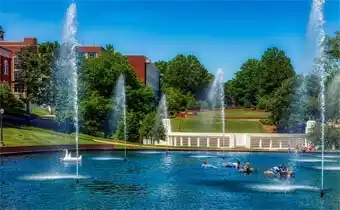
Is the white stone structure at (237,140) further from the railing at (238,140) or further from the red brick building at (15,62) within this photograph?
the red brick building at (15,62)

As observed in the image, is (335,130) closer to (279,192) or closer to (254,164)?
(254,164)

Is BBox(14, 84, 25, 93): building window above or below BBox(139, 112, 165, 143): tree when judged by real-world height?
above

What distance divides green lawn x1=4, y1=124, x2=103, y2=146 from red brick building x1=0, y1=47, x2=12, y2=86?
20.3 meters

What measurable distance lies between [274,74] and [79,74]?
58.0m

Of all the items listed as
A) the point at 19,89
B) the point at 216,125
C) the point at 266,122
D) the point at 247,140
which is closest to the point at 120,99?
the point at 247,140

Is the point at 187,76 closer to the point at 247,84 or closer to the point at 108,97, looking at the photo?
the point at 247,84

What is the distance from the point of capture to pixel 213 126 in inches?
3314

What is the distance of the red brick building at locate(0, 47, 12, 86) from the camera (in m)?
79.8

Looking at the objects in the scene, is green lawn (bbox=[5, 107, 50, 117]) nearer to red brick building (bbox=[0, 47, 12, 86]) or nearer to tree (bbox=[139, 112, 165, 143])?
red brick building (bbox=[0, 47, 12, 86])

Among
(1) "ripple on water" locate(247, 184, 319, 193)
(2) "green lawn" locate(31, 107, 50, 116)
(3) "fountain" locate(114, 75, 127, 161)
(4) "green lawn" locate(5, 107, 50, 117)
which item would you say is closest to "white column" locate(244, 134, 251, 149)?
(3) "fountain" locate(114, 75, 127, 161)

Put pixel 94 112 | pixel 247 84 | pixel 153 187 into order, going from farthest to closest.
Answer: pixel 247 84, pixel 94 112, pixel 153 187

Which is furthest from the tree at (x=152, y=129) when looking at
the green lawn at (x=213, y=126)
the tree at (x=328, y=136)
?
the tree at (x=328, y=136)

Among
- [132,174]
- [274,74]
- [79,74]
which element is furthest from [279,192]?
[274,74]

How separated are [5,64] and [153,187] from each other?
5967 cm
